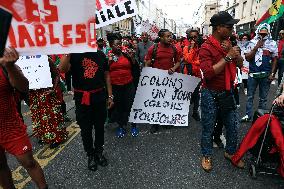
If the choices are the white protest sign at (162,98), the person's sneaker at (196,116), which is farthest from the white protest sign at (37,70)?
the person's sneaker at (196,116)

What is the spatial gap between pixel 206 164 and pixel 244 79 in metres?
6.15

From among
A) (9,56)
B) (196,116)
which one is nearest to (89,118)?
(9,56)

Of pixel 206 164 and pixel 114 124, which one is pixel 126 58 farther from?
pixel 206 164

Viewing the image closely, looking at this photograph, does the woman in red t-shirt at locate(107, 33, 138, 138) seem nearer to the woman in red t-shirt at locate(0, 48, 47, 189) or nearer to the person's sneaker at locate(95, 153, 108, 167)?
the person's sneaker at locate(95, 153, 108, 167)

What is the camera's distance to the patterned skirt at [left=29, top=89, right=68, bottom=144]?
15.9ft

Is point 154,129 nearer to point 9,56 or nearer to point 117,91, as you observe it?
point 117,91

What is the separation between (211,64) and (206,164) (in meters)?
1.41

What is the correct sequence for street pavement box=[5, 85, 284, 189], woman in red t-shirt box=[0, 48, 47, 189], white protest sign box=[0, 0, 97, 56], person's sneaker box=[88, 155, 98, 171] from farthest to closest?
1. person's sneaker box=[88, 155, 98, 171]
2. street pavement box=[5, 85, 284, 189]
3. woman in red t-shirt box=[0, 48, 47, 189]
4. white protest sign box=[0, 0, 97, 56]

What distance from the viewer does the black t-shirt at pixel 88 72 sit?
11.9ft

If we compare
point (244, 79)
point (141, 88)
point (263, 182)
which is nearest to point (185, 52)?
point (141, 88)

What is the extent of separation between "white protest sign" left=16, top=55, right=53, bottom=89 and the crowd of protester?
12cm

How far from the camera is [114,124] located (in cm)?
616

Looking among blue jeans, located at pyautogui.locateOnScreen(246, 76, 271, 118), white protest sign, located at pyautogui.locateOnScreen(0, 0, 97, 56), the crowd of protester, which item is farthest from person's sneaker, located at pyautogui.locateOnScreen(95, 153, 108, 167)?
blue jeans, located at pyautogui.locateOnScreen(246, 76, 271, 118)

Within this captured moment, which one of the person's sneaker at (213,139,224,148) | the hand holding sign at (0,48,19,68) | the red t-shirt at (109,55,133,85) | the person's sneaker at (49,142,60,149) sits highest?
the hand holding sign at (0,48,19,68)
